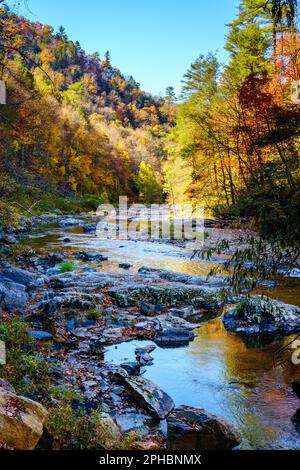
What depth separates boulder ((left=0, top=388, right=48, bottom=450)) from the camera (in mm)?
3514

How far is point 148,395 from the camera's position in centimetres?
579

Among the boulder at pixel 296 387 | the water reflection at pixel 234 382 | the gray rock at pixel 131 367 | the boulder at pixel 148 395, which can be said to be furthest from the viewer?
the gray rock at pixel 131 367

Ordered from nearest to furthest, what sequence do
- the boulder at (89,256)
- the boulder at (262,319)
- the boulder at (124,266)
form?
the boulder at (262,319) < the boulder at (124,266) < the boulder at (89,256)

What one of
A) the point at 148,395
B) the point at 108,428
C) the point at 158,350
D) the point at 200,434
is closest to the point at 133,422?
the point at 148,395

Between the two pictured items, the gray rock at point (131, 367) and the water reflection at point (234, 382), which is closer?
the water reflection at point (234, 382)

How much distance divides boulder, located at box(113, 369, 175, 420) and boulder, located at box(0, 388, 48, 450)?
1.97 meters

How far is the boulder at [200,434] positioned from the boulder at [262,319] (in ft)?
14.4

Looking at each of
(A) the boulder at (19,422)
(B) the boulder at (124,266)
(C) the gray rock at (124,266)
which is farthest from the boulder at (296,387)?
(C) the gray rock at (124,266)

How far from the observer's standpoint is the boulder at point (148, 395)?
552 centimetres

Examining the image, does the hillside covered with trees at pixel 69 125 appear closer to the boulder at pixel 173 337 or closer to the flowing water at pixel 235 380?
the boulder at pixel 173 337

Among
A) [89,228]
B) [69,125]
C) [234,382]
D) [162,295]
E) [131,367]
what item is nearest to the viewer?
[234,382]

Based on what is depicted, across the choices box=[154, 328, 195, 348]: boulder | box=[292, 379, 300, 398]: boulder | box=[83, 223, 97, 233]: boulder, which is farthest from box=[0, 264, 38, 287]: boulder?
box=[83, 223, 97, 233]: boulder

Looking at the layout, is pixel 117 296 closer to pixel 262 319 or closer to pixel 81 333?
pixel 81 333

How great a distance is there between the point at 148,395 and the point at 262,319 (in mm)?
4811
